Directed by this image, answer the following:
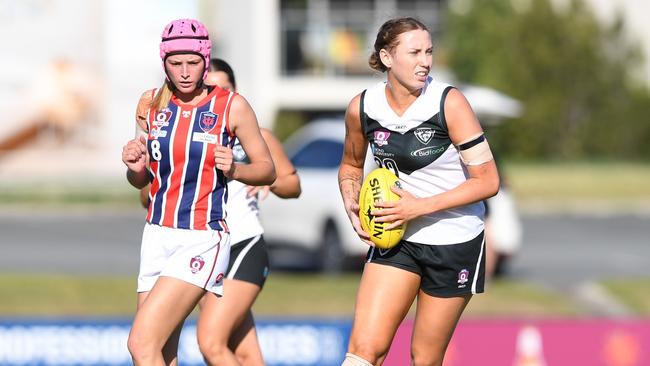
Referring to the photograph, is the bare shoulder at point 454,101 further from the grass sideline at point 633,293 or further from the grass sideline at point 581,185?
the grass sideline at point 581,185

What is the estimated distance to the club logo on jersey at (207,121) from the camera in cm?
614

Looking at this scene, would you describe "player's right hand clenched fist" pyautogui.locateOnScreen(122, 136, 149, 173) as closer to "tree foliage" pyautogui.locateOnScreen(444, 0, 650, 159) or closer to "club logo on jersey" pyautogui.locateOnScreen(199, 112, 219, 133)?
"club logo on jersey" pyautogui.locateOnScreen(199, 112, 219, 133)

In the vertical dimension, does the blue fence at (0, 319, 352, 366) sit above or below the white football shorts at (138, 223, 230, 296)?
below

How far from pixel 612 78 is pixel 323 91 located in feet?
37.6

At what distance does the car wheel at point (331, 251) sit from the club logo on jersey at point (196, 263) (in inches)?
429

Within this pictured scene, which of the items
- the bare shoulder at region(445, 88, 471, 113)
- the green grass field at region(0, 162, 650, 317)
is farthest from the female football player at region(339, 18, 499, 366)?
the green grass field at region(0, 162, 650, 317)

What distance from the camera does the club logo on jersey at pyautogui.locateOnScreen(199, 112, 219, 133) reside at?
6141mm

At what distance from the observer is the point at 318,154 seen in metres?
17.7

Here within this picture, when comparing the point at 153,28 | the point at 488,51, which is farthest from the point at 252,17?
the point at 153,28

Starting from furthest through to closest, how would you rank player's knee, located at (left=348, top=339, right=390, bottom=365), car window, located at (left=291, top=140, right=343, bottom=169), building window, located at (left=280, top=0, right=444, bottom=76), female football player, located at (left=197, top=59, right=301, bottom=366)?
building window, located at (left=280, top=0, right=444, bottom=76) → car window, located at (left=291, top=140, right=343, bottom=169) → female football player, located at (left=197, top=59, right=301, bottom=366) → player's knee, located at (left=348, top=339, right=390, bottom=365)

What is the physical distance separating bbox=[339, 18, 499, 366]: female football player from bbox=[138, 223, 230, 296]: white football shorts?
662 mm

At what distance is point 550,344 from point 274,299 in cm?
509

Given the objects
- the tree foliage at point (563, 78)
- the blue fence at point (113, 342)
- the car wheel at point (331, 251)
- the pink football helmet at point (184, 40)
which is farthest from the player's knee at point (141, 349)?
the tree foliage at point (563, 78)

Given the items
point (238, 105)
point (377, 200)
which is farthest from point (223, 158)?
point (377, 200)
